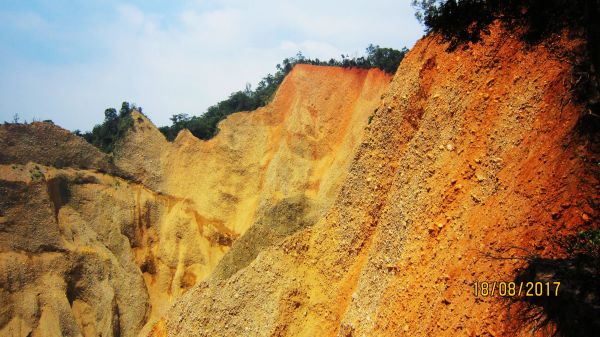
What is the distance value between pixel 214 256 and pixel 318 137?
1094cm

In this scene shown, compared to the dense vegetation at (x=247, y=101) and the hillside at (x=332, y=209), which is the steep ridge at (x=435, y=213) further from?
the dense vegetation at (x=247, y=101)

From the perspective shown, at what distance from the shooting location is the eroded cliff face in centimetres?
2659

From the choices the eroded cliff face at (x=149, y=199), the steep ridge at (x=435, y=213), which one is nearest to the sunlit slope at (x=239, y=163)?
the eroded cliff face at (x=149, y=199)

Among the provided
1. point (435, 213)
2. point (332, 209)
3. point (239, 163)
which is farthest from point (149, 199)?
point (435, 213)

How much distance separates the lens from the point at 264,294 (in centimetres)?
1869

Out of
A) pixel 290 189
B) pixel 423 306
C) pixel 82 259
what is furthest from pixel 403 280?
pixel 82 259

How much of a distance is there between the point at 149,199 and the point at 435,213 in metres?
25.2

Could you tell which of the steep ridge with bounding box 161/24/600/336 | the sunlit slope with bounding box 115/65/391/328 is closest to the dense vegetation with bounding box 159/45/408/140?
the sunlit slope with bounding box 115/65/391/328

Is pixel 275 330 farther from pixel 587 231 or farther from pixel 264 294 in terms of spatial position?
pixel 587 231

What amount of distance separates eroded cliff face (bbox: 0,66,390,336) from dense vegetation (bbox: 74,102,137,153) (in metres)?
0.90

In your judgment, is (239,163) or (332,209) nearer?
(332,209)

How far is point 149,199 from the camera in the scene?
3378 cm

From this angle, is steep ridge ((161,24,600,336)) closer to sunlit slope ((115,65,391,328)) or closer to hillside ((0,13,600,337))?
hillside ((0,13,600,337))

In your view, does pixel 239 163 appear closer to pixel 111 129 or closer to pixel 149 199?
pixel 149 199
